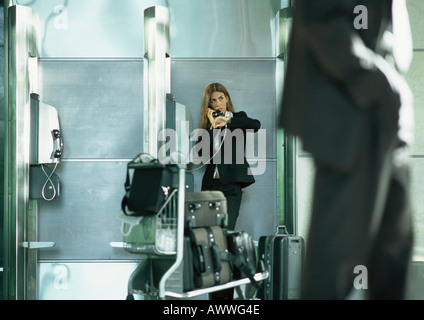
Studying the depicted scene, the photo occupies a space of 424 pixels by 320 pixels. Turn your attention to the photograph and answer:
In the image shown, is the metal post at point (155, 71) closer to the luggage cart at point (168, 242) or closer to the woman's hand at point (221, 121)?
the woman's hand at point (221, 121)

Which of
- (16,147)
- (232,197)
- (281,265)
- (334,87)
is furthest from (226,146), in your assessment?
(334,87)

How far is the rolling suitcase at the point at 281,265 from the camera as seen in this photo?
13.3ft

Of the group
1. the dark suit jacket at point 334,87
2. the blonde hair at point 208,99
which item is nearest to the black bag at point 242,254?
the blonde hair at point 208,99

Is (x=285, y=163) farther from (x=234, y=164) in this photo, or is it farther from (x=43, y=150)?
(x=43, y=150)

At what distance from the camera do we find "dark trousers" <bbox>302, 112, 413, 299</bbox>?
53.5 inches

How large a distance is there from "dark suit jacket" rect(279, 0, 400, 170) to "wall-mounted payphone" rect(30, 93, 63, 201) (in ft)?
12.3

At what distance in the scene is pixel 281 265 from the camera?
414 centimetres

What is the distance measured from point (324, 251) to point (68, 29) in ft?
14.0

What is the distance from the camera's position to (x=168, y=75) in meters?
4.99

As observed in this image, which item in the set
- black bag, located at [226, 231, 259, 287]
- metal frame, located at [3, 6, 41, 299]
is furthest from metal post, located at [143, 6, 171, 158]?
black bag, located at [226, 231, 259, 287]
